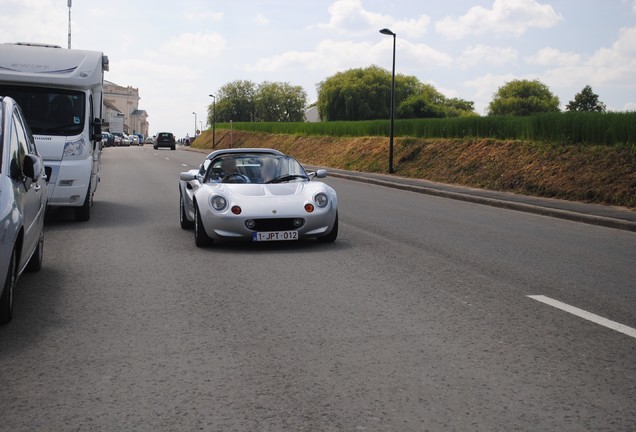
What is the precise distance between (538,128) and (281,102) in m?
119

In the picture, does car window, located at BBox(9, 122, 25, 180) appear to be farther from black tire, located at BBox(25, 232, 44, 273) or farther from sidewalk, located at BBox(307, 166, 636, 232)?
sidewalk, located at BBox(307, 166, 636, 232)

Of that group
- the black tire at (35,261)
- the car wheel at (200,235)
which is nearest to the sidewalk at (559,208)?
the car wheel at (200,235)

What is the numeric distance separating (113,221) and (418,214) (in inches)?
235

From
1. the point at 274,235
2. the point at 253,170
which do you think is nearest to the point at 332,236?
the point at 274,235

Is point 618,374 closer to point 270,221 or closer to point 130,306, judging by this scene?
point 130,306

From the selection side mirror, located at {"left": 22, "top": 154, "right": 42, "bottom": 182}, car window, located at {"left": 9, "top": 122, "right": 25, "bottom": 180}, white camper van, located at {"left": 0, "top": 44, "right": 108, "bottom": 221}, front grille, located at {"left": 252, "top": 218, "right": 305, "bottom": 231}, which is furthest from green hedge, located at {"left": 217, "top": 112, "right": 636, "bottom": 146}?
side mirror, located at {"left": 22, "top": 154, "right": 42, "bottom": 182}

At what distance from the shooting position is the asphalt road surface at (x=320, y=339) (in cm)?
401

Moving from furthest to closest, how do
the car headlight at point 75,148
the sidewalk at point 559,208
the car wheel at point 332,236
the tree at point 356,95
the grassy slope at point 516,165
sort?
1. the tree at point 356,95
2. the grassy slope at point 516,165
3. the sidewalk at point 559,208
4. the car headlight at point 75,148
5. the car wheel at point 332,236

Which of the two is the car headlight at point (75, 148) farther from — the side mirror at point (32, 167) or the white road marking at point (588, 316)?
the white road marking at point (588, 316)

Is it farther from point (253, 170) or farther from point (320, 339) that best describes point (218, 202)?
point (320, 339)

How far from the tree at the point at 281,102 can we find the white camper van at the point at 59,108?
131 m

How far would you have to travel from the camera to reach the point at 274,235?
10.1 meters

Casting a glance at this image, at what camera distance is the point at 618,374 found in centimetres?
467

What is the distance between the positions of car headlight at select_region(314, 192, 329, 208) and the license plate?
21.0 inches
